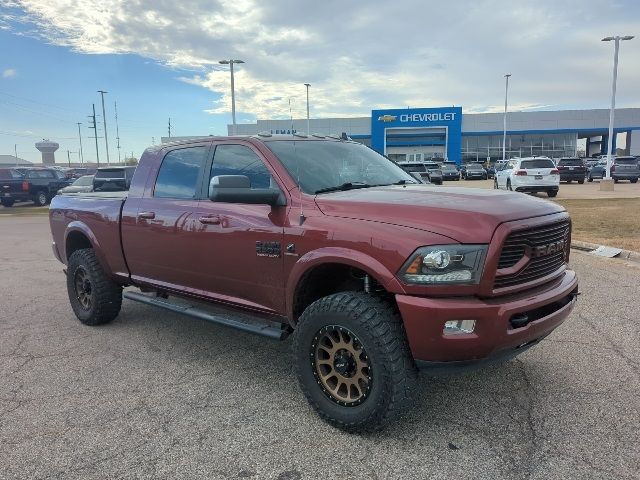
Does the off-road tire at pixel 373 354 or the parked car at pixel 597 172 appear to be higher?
the parked car at pixel 597 172

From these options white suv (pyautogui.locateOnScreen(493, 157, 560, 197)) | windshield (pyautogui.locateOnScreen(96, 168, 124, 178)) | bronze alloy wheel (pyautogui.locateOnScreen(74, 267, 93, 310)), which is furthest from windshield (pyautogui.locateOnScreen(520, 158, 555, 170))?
bronze alloy wheel (pyautogui.locateOnScreen(74, 267, 93, 310))

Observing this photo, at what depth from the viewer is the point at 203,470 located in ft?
9.44

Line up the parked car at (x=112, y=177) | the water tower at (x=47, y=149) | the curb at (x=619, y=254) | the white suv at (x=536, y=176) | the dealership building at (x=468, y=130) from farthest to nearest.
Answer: the water tower at (x=47, y=149) < the dealership building at (x=468, y=130) < the white suv at (x=536, y=176) < the parked car at (x=112, y=177) < the curb at (x=619, y=254)

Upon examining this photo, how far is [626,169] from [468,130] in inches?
1454

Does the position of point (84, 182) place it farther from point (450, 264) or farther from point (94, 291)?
point (450, 264)

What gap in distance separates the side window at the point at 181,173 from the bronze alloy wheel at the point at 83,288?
1488 millimetres

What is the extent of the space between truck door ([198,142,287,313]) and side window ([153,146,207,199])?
19cm

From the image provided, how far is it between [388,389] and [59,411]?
2.29 m

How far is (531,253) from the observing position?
3.13 metres

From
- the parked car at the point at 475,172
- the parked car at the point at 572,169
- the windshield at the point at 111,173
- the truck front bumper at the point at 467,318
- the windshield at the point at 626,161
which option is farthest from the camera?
the parked car at the point at 475,172

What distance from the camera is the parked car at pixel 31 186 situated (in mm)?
24156

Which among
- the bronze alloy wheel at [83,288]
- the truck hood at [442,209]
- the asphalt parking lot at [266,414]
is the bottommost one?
the asphalt parking lot at [266,414]

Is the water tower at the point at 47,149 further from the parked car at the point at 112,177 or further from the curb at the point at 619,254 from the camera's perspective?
the curb at the point at 619,254

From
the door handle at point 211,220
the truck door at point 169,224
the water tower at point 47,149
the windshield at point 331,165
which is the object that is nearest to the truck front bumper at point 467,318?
the windshield at point 331,165
